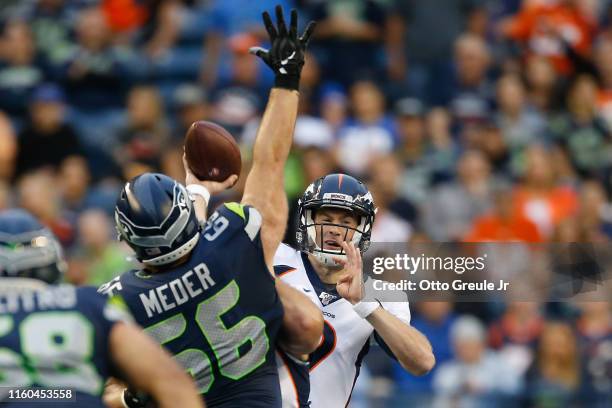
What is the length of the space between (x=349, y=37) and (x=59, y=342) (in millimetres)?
10482

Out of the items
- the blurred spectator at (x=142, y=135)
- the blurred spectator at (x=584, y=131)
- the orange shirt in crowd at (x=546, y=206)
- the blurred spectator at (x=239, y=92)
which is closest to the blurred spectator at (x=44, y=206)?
the blurred spectator at (x=142, y=135)

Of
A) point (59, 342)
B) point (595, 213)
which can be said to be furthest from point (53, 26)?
point (59, 342)

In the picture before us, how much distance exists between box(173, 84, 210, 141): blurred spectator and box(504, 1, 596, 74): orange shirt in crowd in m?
3.82

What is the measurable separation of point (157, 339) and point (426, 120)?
867cm

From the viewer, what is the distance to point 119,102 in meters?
13.7

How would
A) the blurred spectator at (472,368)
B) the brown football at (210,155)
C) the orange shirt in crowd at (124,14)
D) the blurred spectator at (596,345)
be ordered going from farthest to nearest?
the orange shirt in crowd at (124,14) → the blurred spectator at (472,368) → the blurred spectator at (596,345) → the brown football at (210,155)

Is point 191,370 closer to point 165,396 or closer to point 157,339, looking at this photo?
point 157,339

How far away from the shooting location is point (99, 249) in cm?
1101

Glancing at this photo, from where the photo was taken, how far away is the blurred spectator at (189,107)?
1293cm

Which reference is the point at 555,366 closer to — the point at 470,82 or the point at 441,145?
the point at 441,145

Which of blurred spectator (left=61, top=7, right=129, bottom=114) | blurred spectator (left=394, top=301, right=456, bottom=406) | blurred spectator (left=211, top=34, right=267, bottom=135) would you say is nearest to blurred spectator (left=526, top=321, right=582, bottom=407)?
blurred spectator (left=394, top=301, right=456, bottom=406)

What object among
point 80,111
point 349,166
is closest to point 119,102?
point 80,111

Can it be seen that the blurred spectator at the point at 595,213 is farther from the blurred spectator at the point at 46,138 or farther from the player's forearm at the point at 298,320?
the player's forearm at the point at 298,320

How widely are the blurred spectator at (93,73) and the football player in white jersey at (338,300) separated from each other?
26.0 ft
